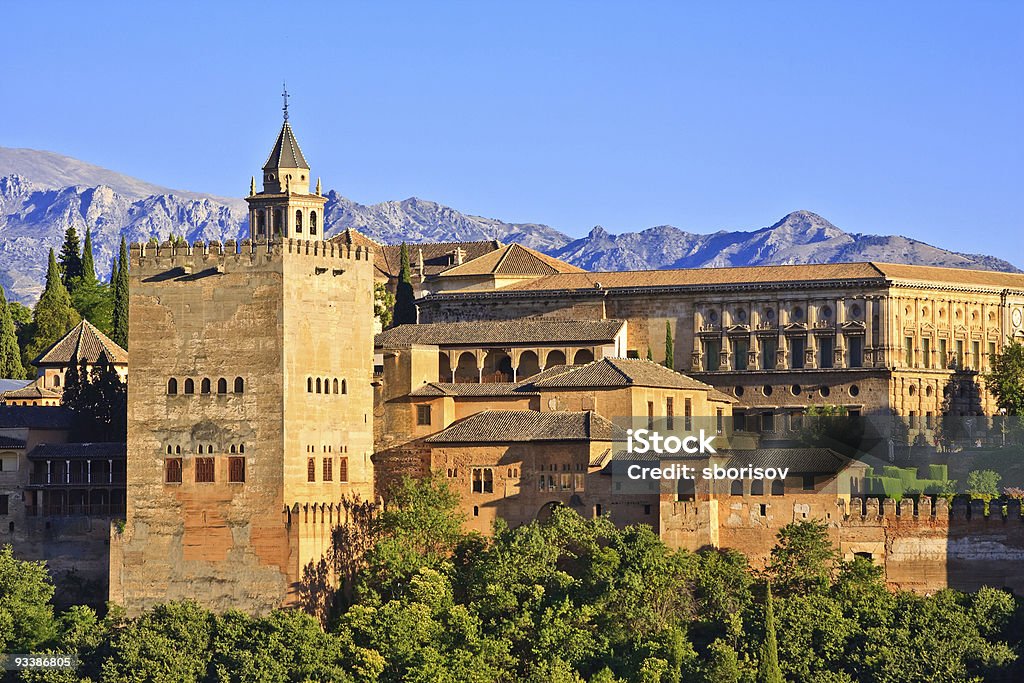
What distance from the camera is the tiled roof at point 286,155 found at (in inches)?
3167

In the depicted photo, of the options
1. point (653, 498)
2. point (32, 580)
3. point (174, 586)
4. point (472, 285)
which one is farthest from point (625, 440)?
point (472, 285)

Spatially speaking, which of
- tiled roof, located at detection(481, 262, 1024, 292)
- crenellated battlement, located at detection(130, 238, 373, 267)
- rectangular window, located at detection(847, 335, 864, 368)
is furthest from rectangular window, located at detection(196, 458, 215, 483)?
rectangular window, located at detection(847, 335, 864, 368)

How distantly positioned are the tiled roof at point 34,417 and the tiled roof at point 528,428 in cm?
1584

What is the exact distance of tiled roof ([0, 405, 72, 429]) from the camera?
84188 millimetres

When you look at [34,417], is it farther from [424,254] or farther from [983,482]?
[424,254]

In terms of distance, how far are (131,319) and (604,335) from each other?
22561mm

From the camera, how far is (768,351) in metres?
103

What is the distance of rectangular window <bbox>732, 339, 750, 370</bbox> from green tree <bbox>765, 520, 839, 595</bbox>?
3196 cm

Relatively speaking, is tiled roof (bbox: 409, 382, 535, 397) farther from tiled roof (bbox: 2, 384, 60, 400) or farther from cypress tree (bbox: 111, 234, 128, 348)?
cypress tree (bbox: 111, 234, 128, 348)

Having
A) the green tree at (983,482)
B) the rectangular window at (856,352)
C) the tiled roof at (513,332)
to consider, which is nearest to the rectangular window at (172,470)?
the tiled roof at (513,332)

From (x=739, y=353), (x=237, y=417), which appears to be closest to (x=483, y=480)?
(x=237, y=417)

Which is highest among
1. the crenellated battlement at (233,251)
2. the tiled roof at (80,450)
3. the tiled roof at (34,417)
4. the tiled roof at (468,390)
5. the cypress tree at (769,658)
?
the crenellated battlement at (233,251)

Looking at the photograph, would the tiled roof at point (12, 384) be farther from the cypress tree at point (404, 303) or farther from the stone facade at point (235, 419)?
the stone facade at point (235, 419)

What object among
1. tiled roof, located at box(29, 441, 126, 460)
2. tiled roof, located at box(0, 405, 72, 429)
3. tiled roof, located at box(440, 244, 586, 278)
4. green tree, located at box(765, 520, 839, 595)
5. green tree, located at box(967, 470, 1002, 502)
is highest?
tiled roof, located at box(440, 244, 586, 278)
